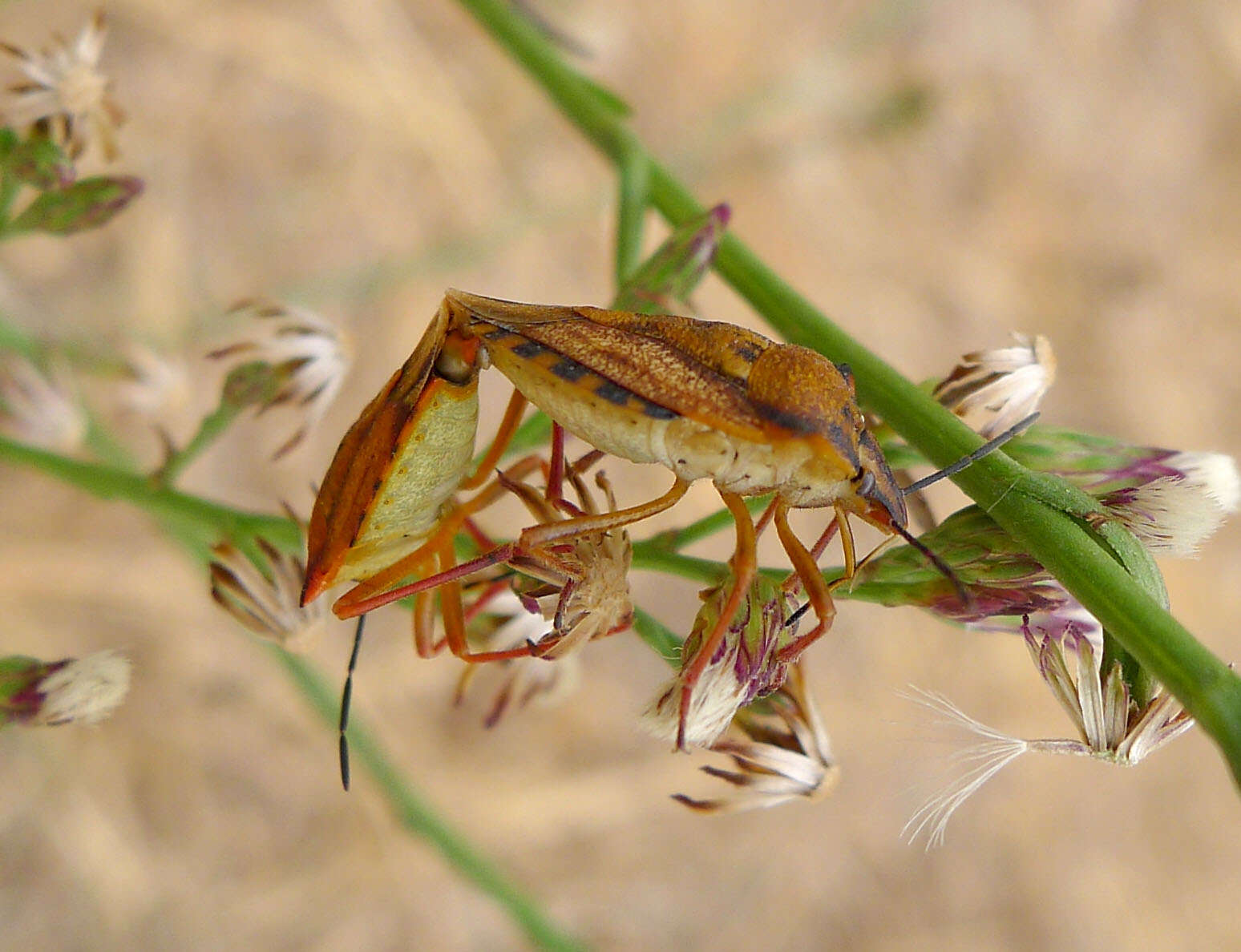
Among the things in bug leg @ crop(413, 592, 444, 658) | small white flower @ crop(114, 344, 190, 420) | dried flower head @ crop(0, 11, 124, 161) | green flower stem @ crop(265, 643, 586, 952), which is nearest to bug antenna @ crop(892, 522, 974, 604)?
bug leg @ crop(413, 592, 444, 658)

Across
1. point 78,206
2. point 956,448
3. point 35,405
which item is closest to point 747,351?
point 956,448

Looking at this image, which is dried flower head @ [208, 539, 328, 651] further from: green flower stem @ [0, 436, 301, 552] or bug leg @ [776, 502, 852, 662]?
bug leg @ [776, 502, 852, 662]

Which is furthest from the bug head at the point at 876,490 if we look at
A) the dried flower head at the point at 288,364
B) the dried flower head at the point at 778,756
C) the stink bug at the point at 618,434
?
the dried flower head at the point at 288,364

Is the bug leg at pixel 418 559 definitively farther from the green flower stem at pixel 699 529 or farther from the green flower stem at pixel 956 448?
the green flower stem at pixel 956 448

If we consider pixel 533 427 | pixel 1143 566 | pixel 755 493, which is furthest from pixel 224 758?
pixel 1143 566

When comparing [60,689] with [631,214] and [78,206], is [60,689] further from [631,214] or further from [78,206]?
[631,214]

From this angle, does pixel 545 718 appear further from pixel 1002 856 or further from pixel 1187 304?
pixel 1187 304
